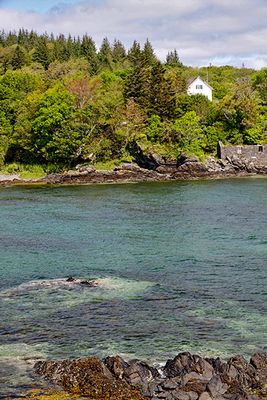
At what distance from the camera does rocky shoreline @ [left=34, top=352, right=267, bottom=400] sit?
1700 cm

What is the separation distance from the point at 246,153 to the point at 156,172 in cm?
1506

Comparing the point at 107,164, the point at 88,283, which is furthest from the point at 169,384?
the point at 107,164

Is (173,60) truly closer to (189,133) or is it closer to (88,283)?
(189,133)

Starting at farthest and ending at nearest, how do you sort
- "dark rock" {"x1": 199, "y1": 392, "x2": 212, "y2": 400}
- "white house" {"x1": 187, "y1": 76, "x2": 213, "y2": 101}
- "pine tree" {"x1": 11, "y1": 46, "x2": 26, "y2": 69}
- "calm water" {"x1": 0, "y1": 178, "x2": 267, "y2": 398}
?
"pine tree" {"x1": 11, "y1": 46, "x2": 26, "y2": 69}
"white house" {"x1": 187, "y1": 76, "x2": 213, "y2": 101}
"calm water" {"x1": 0, "y1": 178, "x2": 267, "y2": 398}
"dark rock" {"x1": 199, "y1": 392, "x2": 212, "y2": 400}

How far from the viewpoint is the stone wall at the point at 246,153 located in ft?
291

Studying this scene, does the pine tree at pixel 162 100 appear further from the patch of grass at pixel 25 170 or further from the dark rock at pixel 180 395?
the dark rock at pixel 180 395

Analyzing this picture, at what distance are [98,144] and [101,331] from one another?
70570 millimetres

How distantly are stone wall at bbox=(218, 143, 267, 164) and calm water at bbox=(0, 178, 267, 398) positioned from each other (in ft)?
98.6

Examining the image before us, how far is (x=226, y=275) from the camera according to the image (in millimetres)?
31250

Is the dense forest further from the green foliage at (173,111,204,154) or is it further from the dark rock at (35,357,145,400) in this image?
the dark rock at (35,357,145,400)

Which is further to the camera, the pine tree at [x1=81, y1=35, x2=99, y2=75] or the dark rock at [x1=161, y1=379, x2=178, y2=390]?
the pine tree at [x1=81, y1=35, x2=99, y2=75]

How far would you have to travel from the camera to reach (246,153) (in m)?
88.6

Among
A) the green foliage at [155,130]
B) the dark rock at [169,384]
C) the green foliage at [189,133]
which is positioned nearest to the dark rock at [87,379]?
the dark rock at [169,384]

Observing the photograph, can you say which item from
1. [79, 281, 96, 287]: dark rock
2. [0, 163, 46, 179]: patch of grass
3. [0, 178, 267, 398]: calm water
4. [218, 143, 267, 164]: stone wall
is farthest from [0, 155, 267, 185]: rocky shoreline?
[79, 281, 96, 287]: dark rock
